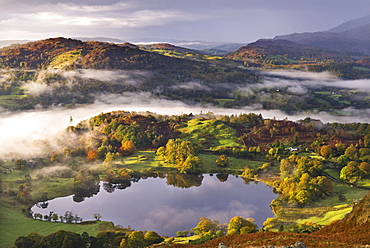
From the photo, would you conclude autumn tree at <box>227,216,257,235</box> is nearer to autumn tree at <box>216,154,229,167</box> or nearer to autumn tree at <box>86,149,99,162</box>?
autumn tree at <box>216,154,229,167</box>

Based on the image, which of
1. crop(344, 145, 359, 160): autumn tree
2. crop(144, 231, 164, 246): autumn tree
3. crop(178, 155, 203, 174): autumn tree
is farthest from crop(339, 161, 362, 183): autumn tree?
crop(144, 231, 164, 246): autumn tree

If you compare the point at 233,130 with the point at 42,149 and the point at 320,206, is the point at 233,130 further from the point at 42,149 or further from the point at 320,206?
the point at 42,149

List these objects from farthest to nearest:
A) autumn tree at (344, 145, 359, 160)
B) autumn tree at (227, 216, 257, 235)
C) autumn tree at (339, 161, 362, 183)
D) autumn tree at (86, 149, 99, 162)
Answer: autumn tree at (86, 149, 99, 162), autumn tree at (344, 145, 359, 160), autumn tree at (339, 161, 362, 183), autumn tree at (227, 216, 257, 235)

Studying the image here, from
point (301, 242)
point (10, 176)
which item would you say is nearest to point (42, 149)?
point (10, 176)

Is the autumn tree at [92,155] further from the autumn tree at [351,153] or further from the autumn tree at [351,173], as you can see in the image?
the autumn tree at [351,153]

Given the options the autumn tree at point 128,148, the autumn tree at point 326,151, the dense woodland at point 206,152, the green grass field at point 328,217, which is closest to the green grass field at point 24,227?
the dense woodland at point 206,152

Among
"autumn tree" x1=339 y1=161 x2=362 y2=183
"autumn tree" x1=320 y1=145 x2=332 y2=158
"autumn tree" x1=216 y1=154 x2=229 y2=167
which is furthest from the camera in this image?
"autumn tree" x1=216 y1=154 x2=229 y2=167

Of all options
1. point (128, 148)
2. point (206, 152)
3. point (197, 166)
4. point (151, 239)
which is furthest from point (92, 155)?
point (151, 239)

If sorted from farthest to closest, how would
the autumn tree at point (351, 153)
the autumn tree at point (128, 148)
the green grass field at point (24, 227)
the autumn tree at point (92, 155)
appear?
the autumn tree at point (128, 148), the autumn tree at point (92, 155), the autumn tree at point (351, 153), the green grass field at point (24, 227)

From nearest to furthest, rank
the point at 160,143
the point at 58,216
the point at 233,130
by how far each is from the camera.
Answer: the point at 58,216
the point at 160,143
the point at 233,130

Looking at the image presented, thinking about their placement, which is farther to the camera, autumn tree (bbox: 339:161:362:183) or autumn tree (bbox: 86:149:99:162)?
autumn tree (bbox: 86:149:99:162)

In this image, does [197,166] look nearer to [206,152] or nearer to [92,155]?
[206,152]
